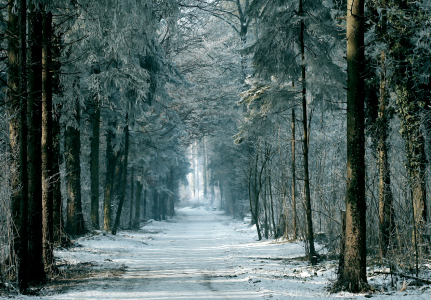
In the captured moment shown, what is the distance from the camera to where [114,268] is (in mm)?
9086

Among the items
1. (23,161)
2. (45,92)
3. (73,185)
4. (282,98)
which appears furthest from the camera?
(73,185)

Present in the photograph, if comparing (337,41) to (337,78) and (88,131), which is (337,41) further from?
(88,131)

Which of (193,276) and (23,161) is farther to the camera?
(193,276)

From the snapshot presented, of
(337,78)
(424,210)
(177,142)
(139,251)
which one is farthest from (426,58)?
(177,142)

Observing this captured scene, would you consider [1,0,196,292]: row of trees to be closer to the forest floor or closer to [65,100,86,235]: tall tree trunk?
[65,100,86,235]: tall tree trunk

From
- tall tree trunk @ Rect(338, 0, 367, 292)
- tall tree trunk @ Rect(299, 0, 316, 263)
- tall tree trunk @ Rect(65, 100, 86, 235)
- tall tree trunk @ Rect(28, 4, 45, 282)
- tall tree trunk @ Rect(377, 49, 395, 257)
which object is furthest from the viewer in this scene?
tall tree trunk @ Rect(65, 100, 86, 235)

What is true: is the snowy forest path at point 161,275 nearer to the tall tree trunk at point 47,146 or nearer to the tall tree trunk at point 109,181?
the tall tree trunk at point 47,146

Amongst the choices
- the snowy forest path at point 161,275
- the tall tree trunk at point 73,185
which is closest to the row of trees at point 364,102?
the snowy forest path at point 161,275

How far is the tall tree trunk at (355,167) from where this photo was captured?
20.1ft

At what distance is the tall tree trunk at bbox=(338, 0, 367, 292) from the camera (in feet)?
20.1

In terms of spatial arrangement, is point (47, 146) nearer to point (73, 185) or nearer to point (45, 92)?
point (45, 92)

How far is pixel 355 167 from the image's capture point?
6.19 meters

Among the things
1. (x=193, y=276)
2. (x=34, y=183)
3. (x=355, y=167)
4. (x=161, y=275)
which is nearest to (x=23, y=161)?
(x=34, y=183)

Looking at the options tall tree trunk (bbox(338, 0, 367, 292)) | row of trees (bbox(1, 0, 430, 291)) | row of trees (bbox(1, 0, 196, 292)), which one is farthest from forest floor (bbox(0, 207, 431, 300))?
row of trees (bbox(1, 0, 196, 292))
